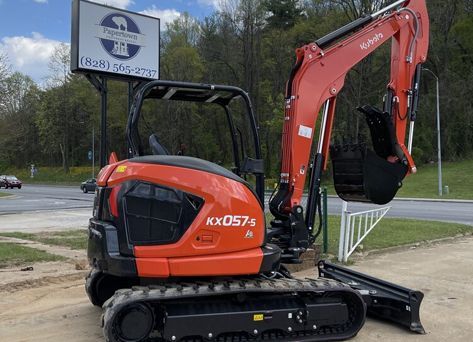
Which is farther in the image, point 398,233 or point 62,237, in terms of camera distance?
point 62,237

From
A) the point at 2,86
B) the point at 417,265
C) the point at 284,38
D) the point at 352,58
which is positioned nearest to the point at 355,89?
the point at 284,38

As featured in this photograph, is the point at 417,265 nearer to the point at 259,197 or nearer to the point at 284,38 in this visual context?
the point at 259,197

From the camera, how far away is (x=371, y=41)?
259 inches

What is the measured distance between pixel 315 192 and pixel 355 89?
36993 millimetres

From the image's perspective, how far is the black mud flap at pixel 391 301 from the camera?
5.59 m

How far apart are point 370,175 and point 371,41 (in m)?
1.65

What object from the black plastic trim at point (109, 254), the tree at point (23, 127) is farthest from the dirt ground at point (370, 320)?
the tree at point (23, 127)

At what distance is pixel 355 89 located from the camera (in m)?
41.7

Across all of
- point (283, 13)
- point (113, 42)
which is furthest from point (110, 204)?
point (283, 13)

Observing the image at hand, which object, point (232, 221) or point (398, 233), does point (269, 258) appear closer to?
point (232, 221)

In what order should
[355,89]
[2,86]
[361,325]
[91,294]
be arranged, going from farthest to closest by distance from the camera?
[355,89] < [2,86] < [91,294] < [361,325]

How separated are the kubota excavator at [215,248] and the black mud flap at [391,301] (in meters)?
0.01

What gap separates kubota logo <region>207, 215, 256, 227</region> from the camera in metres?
4.91

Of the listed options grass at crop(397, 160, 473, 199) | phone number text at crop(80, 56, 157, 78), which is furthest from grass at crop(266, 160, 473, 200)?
phone number text at crop(80, 56, 157, 78)
